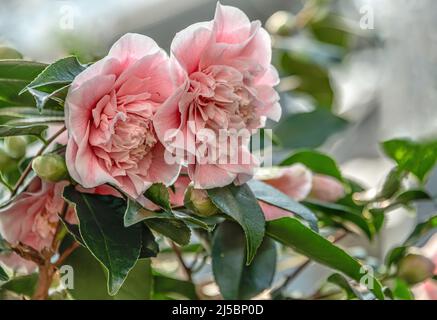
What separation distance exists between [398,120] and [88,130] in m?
0.82

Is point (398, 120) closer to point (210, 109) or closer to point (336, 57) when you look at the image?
point (336, 57)

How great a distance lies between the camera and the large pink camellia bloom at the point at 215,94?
49cm

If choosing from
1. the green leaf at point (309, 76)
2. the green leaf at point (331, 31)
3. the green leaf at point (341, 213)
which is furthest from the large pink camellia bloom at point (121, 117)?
the green leaf at point (331, 31)

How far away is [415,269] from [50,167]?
1.19 ft

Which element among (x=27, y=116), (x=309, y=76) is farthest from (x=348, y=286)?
(x=309, y=76)

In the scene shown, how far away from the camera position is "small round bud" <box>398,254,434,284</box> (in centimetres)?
70

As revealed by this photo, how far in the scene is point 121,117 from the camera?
1.58 feet

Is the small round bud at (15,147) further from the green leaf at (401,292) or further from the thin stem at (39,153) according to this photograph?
the green leaf at (401,292)

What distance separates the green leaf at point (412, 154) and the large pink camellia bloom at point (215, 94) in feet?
0.87

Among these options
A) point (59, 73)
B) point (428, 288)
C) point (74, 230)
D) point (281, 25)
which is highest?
point (281, 25)

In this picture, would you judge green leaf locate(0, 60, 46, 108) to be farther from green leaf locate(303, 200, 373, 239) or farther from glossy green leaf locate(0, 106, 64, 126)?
green leaf locate(303, 200, 373, 239)

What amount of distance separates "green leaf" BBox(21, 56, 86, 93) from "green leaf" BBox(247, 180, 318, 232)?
17 centimetres

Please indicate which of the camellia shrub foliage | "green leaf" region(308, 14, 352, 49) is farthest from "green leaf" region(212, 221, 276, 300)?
"green leaf" region(308, 14, 352, 49)

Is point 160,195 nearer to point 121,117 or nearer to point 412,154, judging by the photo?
point 121,117
